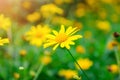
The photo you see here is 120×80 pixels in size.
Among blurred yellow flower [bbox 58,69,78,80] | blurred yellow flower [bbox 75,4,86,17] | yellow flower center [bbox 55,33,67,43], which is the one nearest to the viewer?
yellow flower center [bbox 55,33,67,43]

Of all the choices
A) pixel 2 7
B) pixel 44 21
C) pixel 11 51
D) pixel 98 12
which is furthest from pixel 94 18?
pixel 11 51

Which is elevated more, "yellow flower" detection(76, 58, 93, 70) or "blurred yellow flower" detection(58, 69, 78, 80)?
"yellow flower" detection(76, 58, 93, 70)

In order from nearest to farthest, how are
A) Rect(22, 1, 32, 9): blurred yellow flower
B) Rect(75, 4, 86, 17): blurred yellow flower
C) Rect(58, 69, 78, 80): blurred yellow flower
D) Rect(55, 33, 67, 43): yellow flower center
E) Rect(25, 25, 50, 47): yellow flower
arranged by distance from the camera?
Rect(55, 33, 67, 43): yellow flower center
Rect(25, 25, 50, 47): yellow flower
Rect(58, 69, 78, 80): blurred yellow flower
Rect(22, 1, 32, 9): blurred yellow flower
Rect(75, 4, 86, 17): blurred yellow flower

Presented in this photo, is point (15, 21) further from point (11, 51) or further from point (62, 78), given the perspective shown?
point (62, 78)

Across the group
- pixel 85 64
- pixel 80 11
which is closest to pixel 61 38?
pixel 85 64

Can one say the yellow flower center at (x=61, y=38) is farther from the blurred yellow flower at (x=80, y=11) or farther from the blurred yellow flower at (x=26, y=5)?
the blurred yellow flower at (x=80, y=11)

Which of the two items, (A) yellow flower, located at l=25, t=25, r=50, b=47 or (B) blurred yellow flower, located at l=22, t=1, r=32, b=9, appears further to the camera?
(B) blurred yellow flower, located at l=22, t=1, r=32, b=9

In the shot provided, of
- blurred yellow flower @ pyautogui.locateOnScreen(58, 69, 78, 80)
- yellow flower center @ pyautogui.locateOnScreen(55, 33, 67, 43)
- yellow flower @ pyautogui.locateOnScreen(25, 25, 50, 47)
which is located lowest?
blurred yellow flower @ pyautogui.locateOnScreen(58, 69, 78, 80)

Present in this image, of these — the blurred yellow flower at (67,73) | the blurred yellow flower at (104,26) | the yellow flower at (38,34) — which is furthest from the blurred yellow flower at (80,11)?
the yellow flower at (38,34)

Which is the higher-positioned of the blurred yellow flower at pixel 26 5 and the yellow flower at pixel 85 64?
the blurred yellow flower at pixel 26 5

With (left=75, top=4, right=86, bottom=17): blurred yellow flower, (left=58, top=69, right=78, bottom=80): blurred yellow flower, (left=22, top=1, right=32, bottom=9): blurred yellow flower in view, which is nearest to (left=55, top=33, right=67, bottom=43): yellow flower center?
(left=58, top=69, right=78, bottom=80): blurred yellow flower

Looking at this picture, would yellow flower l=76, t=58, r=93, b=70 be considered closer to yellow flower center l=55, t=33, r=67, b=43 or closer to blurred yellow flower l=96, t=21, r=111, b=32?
yellow flower center l=55, t=33, r=67, b=43
